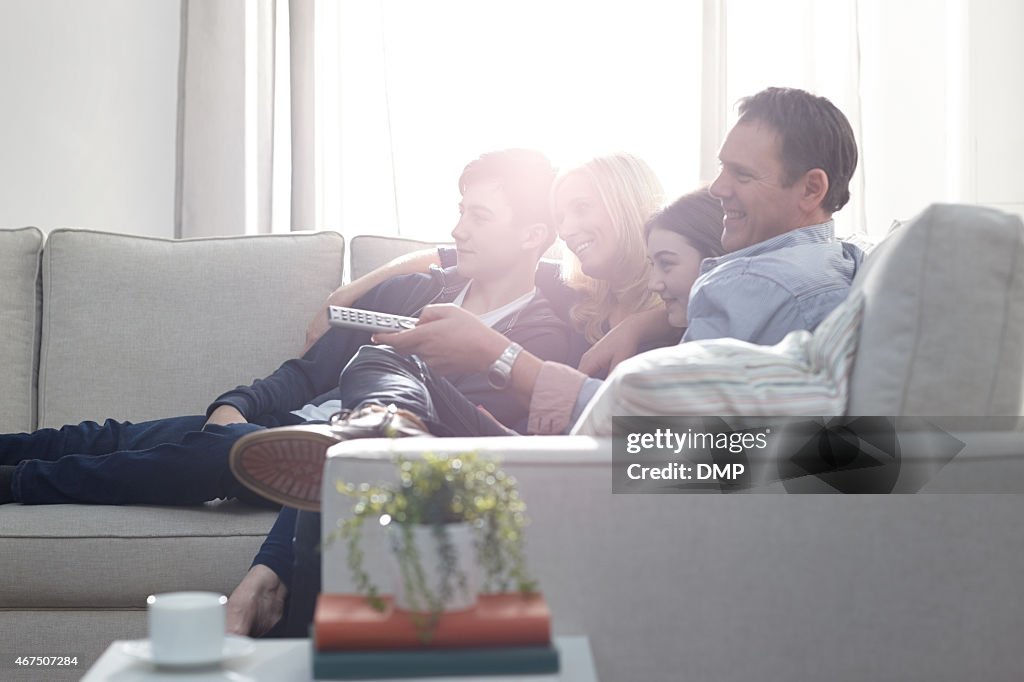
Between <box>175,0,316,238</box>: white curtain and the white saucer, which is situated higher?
<box>175,0,316,238</box>: white curtain

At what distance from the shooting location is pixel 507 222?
86.1 inches

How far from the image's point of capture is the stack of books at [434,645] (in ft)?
2.86

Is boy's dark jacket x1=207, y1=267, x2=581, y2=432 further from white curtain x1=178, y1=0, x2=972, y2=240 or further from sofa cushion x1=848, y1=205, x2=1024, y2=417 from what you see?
white curtain x1=178, y1=0, x2=972, y2=240

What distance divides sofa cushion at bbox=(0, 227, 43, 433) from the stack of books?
1689 millimetres

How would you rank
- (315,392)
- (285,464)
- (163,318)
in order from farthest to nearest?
(163,318)
(315,392)
(285,464)

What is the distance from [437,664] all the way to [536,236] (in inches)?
55.8

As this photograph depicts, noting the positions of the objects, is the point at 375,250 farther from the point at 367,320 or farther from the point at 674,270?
the point at 674,270

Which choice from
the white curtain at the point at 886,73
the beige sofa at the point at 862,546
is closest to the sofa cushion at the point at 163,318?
the beige sofa at the point at 862,546

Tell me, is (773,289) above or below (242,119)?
below

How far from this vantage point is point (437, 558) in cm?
89

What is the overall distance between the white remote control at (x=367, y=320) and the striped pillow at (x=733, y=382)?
965 mm

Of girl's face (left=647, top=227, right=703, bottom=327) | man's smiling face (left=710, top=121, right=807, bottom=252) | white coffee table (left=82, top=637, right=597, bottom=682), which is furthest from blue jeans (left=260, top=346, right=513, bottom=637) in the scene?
man's smiling face (left=710, top=121, right=807, bottom=252)

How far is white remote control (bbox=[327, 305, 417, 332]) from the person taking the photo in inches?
82.7

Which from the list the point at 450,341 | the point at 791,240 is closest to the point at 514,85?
the point at 450,341
